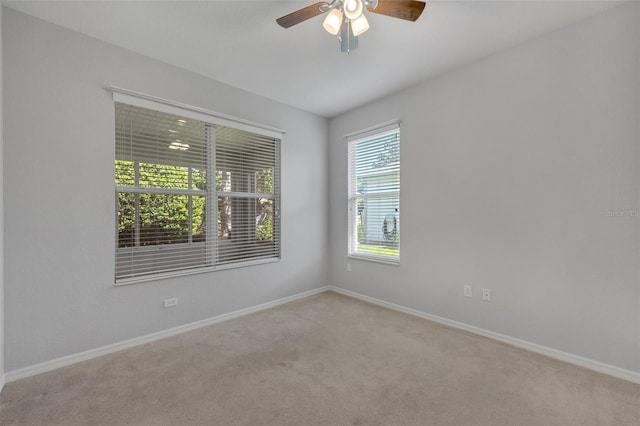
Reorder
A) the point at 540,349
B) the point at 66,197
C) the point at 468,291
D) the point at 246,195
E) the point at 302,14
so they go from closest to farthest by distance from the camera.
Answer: the point at 302,14
the point at 66,197
the point at 540,349
the point at 468,291
the point at 246,195

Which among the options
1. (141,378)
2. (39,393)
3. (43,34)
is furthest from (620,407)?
(43,34)

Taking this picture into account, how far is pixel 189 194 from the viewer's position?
291 centimetres

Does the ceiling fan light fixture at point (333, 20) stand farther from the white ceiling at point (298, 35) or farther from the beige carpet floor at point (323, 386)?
the beige carpet floor at point (323, 386)

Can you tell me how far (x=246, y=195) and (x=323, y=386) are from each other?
2215 mm

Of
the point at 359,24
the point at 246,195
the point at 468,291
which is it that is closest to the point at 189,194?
the point at 246,195

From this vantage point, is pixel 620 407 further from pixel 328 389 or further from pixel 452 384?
pixel 328 389

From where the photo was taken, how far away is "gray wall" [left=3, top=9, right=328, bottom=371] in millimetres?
2053

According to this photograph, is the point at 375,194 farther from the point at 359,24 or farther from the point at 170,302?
the point at 170,302

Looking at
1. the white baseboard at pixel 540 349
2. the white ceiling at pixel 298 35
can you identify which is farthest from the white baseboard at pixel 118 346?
the white ceiling at pixel 298 35

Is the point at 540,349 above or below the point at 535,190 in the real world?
below

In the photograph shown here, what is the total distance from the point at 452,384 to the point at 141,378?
7.21ft

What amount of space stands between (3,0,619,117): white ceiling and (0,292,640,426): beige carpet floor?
263 centimetres

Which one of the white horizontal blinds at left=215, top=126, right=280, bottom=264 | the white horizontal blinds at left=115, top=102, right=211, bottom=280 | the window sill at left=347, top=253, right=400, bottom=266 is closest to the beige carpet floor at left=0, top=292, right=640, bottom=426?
the white horizontal blinds at left=115, top=102, right=211, bottom=280

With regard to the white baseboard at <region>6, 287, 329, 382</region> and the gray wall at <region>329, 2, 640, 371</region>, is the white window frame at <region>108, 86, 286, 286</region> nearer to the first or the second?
the white baseboard at <region>6, 287, 329, 382</region>
